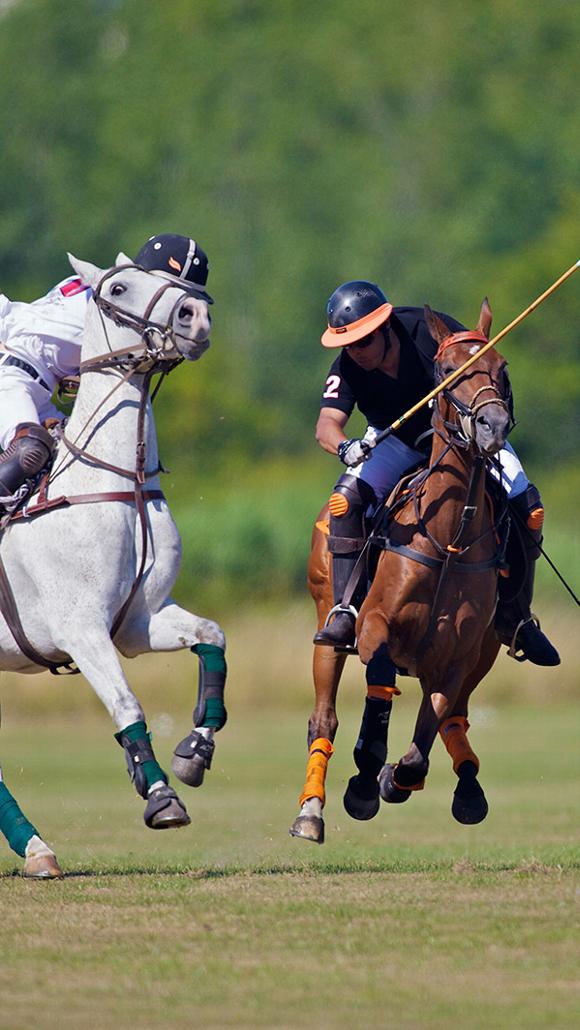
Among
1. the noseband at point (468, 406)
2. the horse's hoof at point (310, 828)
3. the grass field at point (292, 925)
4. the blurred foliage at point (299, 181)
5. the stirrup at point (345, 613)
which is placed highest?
the blurred foliage at point (299, 181)

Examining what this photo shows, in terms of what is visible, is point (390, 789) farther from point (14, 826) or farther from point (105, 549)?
point (105, 549)

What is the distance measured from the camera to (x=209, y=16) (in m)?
81.5

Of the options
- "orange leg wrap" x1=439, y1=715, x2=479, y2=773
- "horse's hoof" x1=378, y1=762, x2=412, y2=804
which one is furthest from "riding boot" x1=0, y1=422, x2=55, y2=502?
"orange leg wrap" x1=439, y1=715, x2=479, y2=773

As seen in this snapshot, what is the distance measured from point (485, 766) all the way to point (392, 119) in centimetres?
4983

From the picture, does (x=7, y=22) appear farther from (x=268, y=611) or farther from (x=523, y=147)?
(x=268, y=611)

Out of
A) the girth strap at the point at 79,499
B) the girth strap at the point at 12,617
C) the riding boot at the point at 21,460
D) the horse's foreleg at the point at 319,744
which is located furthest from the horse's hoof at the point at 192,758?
the riding boot at the point at 21,460

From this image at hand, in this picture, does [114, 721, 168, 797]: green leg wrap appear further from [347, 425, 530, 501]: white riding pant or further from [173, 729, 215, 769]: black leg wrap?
[347, 425, 530, 501]: white riding pant

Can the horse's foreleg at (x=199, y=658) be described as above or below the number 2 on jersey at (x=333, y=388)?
below

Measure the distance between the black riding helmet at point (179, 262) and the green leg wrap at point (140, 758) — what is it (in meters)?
1.97

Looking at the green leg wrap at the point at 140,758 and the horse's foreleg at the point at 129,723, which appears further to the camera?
the green leg wrap at the point at 140,758

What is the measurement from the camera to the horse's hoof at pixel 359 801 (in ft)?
32.8

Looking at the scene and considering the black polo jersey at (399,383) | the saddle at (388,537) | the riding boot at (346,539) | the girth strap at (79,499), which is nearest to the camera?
the girth strap at (79,499)

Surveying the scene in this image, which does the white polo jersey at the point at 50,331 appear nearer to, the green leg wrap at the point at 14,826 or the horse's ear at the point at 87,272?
the horse's ear at the point at 87,272

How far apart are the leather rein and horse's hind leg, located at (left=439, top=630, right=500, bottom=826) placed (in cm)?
220
